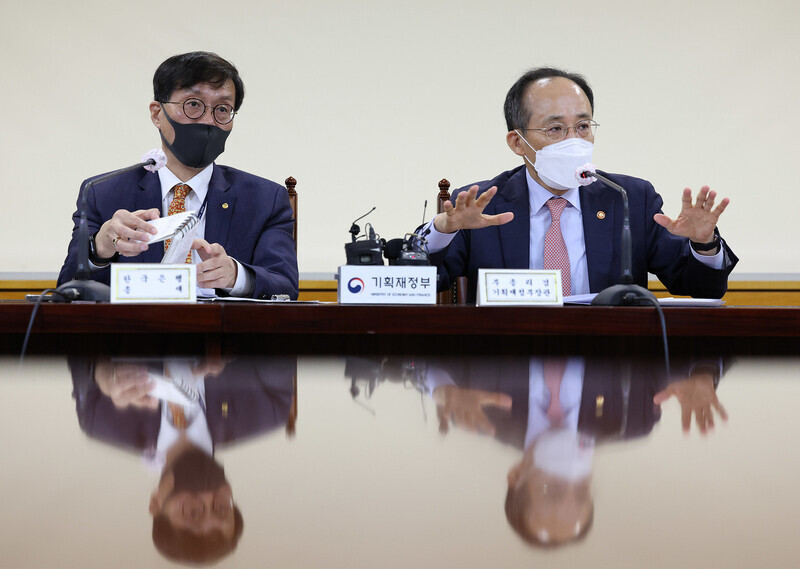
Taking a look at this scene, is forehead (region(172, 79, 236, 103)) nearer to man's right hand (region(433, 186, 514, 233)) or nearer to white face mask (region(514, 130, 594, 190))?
man's right hand (region(433, 186, 514, 233))

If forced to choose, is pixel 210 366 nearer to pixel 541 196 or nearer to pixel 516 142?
pixel 541 196

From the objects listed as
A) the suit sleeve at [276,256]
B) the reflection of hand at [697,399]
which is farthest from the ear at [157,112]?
the reflection of hand at [697,399]

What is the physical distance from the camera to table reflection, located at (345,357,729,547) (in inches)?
16.5

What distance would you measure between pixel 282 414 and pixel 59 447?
0.63 ft

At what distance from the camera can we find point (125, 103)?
349 centimetres

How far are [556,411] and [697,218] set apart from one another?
1.23m

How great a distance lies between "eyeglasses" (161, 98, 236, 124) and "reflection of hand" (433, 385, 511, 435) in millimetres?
1524

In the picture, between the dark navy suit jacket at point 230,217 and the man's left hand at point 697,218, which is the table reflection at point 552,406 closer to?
the man's left hand at point 697,218

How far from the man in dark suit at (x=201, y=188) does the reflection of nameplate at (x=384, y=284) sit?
0.59 m

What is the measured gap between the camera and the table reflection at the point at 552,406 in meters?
0.42

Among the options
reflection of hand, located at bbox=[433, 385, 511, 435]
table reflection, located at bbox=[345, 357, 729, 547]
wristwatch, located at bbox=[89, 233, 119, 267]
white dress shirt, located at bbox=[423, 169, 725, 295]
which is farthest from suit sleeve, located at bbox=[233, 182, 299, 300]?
reflection of hand, located at bbox=[433, 385, 511, 435]

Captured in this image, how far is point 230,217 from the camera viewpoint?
2.13m

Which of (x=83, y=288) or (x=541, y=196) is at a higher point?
(x=541, y=196)

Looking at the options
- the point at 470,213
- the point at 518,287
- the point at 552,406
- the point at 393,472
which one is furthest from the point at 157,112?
the point at 393,472
